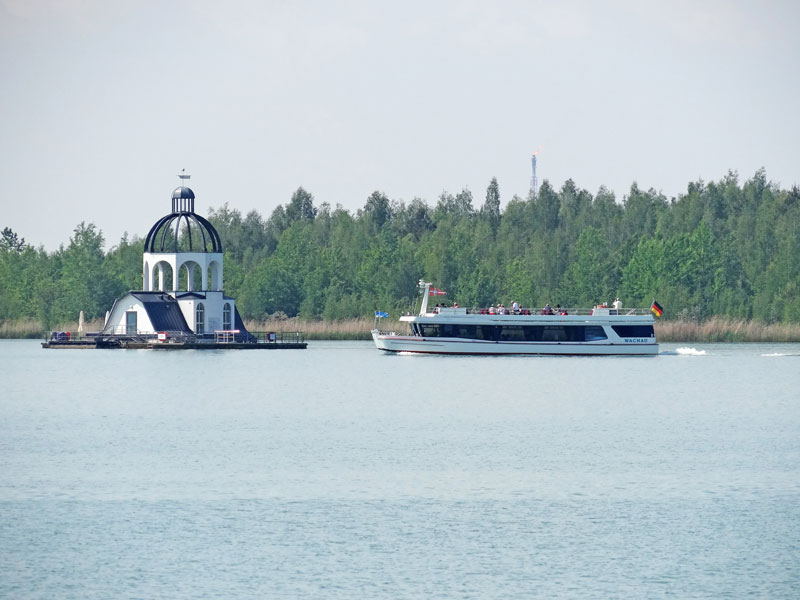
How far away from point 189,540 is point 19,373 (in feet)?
218

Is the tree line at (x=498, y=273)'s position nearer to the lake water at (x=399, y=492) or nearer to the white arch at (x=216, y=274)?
the white arch at (x=216, y=274)

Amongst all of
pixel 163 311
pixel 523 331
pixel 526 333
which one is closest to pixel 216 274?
pixel 163 311

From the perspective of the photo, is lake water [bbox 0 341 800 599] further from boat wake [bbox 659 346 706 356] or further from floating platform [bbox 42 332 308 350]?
floating platform [bbox 42 332 308 350]

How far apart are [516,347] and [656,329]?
29.5 metres

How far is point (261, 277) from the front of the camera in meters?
167

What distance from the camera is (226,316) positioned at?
12794cm

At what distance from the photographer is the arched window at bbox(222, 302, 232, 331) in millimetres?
127500

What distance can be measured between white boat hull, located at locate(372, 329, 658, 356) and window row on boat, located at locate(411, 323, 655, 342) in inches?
16.1

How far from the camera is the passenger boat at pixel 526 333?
113m

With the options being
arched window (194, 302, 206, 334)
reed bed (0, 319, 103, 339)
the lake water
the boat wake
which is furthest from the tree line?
the lake water

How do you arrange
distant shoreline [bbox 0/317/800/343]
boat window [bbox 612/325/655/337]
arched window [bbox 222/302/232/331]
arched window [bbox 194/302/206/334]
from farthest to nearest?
distant shoreline [bbox 0/317/800/343] < arched window [bbox 222/302/232/331] < arched window [bbox 194/302/206/334] < boat window [bbox 612/325/655/337]

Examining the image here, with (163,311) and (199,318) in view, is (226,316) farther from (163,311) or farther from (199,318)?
(163,311)

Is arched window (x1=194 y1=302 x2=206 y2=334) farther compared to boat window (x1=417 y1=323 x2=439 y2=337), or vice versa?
arched window (x1=194 y1=302 x2=206 y2=334)

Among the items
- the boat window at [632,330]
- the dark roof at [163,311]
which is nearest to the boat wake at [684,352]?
the boat window at [632,330]
